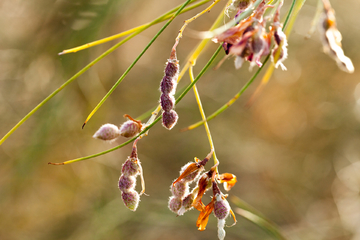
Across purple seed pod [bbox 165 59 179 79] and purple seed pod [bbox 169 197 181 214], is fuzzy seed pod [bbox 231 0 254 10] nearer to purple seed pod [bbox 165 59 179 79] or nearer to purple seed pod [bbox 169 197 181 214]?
purple seed pod [bbox 165 59 179 79]

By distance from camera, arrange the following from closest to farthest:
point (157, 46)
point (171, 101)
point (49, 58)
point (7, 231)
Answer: point (171, 101) → point (49, 58) → point (7, 231) → point (157, 46)

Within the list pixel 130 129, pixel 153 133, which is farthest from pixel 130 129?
pixel 153 133

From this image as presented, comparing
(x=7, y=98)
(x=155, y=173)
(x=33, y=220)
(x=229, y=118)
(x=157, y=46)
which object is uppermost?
(x=157, y=46)

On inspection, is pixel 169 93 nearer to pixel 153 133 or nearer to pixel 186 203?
pixel 186 203

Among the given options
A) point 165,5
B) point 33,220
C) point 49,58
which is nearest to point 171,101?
point 49,58

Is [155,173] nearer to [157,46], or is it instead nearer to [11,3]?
[157,46]

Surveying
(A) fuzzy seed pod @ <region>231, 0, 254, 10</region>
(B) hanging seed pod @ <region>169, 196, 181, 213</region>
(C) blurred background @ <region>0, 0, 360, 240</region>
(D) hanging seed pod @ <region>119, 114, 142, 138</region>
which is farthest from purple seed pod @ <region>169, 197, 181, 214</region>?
(C) blurred background @ <region>0, 0, 360, 240</region>

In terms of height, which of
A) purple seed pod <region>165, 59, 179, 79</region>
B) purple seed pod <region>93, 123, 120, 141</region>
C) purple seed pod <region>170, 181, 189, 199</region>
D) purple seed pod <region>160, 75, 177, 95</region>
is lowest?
purple seed pod <region>170, 181, 189, 199</region>
